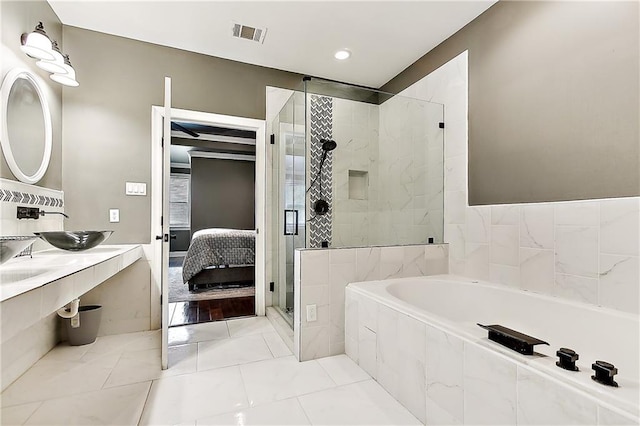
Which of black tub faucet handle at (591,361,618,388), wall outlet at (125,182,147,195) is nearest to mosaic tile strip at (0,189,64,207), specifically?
wall outlet at (125,182,147,195)

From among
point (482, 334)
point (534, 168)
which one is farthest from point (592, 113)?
point (482, 334)

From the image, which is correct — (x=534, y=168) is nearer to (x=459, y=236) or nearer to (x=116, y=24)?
(x=459, y=236)

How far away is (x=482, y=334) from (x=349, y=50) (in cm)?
259

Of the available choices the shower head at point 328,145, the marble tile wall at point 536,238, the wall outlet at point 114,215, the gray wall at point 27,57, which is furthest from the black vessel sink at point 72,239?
the marble tile wall at point 536,238

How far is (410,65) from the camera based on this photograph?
309cm

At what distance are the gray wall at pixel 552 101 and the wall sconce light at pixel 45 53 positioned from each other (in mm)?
2940

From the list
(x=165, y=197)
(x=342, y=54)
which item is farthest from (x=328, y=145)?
(x=165, y=197)

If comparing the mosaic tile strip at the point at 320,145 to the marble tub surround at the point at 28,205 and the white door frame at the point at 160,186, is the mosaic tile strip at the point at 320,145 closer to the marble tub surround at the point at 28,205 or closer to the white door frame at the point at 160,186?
the white door frame at the point at 160,186

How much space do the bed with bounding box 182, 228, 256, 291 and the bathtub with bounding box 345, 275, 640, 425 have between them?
2.52 metres

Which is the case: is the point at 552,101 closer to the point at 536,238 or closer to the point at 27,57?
the point at 536,238

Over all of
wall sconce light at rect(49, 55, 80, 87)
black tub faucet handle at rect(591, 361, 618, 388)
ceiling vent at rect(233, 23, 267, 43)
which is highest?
ceiling vent at rect(233, 23, 267, 43)

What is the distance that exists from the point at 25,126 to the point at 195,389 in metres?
2.00

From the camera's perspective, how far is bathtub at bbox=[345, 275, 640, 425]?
3.02 ft

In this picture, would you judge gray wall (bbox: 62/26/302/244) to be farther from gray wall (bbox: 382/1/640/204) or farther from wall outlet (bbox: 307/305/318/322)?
gray wall (bbox: 382/1/640/204)
